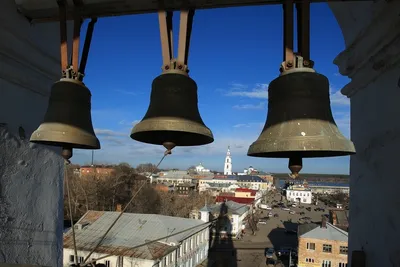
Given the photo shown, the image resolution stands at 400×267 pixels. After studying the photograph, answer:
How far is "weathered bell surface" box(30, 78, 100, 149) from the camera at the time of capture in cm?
184

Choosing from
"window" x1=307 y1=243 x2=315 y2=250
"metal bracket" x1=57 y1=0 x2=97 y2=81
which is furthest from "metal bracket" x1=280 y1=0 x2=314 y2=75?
"window" x1=307 y1=243 x2=315 y2=250

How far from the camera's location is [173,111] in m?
1.71

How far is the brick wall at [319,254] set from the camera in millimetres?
19984

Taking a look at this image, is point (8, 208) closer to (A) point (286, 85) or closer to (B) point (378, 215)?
(A) point (286, 85)

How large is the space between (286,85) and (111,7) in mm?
1197

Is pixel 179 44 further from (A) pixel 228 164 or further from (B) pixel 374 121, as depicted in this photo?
(A) pixel 228 164

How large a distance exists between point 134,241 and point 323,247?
12307 mm

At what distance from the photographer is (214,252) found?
26.0 metres

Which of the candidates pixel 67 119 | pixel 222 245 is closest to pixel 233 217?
pixel 222 245

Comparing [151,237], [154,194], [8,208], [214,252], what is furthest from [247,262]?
[8,208]

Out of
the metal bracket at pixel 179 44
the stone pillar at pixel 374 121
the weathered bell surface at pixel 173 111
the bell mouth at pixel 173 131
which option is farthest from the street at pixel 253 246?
the metal bracket at pixel 179 44

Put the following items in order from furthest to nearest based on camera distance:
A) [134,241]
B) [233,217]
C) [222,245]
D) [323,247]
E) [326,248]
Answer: [233,217]
[222,245]
[323,247]
[326,248]
[134,241]

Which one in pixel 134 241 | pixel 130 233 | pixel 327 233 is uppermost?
pixel 130 233

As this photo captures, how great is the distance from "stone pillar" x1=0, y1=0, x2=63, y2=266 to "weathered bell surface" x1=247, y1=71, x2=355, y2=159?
Result: 1690 mm
